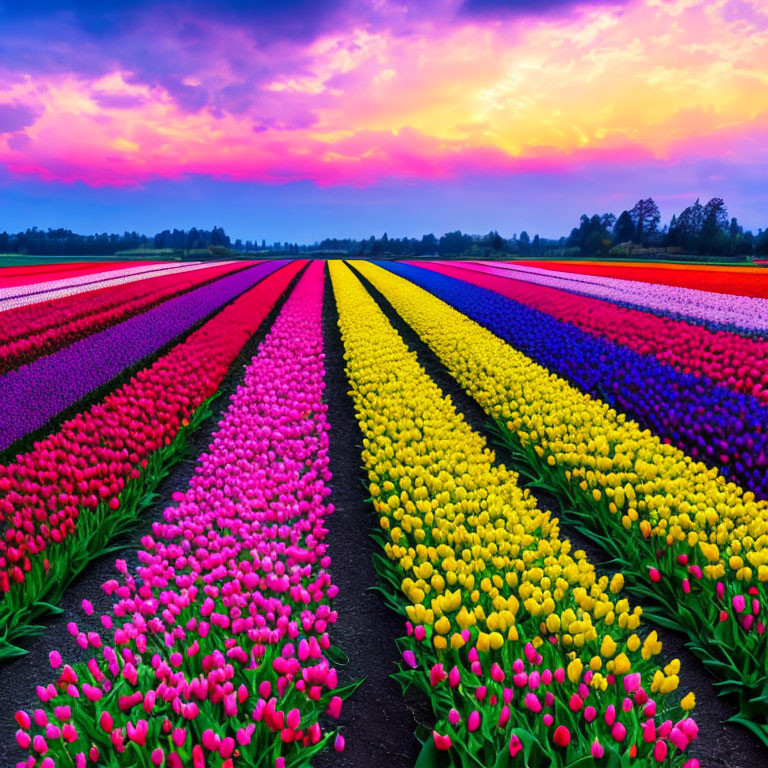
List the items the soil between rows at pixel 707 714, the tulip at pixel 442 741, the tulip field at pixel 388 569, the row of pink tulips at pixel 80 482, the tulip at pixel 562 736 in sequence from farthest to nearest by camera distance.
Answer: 1. the row of pink tulips at pixel 80 482
2. the soil between rows at pixel 707 714
3. the tulip field at pixel 388 569
4. the tulip at pixel 442 741
5. the tulip at pixel 562 736

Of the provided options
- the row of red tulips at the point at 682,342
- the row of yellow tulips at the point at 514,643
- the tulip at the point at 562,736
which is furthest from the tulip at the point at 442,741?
the row of red tulips at the point at 682,342

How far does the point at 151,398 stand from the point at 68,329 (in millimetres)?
7915

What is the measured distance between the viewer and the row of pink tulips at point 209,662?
2781 millimetres

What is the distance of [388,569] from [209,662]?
1957 mm

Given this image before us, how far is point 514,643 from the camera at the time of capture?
338 centimetres

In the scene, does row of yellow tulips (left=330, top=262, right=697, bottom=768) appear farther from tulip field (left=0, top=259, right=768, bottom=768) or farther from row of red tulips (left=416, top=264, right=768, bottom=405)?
row of red tulips (left=416, top=264, right=768, bottom=405)

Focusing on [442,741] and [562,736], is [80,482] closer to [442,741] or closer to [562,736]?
[442,741]

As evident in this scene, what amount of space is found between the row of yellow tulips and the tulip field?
21mm

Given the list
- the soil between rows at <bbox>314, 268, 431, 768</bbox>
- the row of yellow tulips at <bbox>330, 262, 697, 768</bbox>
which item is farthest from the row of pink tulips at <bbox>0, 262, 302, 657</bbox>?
the row of yellow tulips at <bbox>330, 262, 697, 768</bbox>

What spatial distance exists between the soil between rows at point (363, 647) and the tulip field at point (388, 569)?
2cm

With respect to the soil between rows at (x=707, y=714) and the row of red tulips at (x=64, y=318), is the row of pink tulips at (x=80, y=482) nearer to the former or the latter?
the soil between rows at (x=707, y=714)

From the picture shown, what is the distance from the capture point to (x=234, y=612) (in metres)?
3.61

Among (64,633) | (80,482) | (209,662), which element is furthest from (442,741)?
(80,482)

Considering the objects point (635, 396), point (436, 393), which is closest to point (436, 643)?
point (436, 393)
